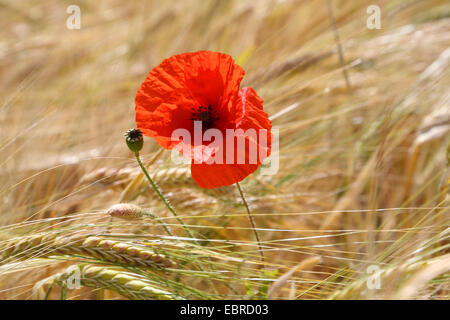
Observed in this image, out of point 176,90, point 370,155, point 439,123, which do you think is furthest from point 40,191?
point 439,123

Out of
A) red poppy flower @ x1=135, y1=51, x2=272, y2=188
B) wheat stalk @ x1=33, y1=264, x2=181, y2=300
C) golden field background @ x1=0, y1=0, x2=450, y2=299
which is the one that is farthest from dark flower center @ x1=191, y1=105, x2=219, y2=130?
wheat stalk @ x1=33, y1=264, x2=181, y2=300

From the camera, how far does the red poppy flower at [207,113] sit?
62 centimetres

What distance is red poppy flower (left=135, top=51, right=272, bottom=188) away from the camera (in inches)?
24.2

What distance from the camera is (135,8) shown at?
6.55ft

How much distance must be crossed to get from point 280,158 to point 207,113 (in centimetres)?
35

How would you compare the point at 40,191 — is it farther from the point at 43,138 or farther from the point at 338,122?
the point at 338,122

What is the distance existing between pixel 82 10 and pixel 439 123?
5.58ft

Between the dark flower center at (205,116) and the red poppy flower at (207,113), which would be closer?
the red poppy flower at (207,113)

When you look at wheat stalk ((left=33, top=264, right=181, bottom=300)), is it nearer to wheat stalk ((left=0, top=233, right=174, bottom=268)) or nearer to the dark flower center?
wheat stalk ((left=0, top=233, right=174, bottom=268))

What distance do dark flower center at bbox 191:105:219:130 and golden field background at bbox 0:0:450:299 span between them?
126 millimetres

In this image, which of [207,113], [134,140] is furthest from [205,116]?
[134,140]

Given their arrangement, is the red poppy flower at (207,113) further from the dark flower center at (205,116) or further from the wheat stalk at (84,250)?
the wheat stalk at (84,250)

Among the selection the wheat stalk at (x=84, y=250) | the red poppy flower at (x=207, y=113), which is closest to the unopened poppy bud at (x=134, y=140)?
the red poppy flower at (x=207, y=113)
